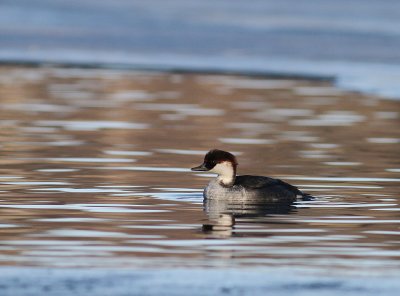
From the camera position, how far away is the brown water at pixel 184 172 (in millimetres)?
9188

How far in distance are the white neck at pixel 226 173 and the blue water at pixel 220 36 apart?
1129cm

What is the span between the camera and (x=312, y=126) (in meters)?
18.9

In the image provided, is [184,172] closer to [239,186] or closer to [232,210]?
[239,186]

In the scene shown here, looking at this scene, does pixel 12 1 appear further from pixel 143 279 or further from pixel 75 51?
pixel 143 279

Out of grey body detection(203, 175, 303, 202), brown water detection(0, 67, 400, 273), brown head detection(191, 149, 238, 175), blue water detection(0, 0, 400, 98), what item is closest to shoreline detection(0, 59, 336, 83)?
blue water detection(0, 0, 400, 98)

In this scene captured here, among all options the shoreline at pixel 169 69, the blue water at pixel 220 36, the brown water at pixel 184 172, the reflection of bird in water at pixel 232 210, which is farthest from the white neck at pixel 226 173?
the shoreline at pixel 169 69

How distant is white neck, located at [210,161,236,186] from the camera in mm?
12227

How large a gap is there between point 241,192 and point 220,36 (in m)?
22.6

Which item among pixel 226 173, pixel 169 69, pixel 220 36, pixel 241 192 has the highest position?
pixel 220 36

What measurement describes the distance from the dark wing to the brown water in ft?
0.52

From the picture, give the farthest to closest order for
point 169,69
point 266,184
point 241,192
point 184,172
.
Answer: point 169,69 → point 184,172 → point 241,192 → point 266,184

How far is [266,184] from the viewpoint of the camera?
12.0 m

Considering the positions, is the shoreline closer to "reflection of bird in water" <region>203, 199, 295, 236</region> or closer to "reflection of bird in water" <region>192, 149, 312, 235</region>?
"reflection of bird in water" <region>192, 149, 312, 235</region>

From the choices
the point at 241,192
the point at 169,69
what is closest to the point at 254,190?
the point at 241,192
